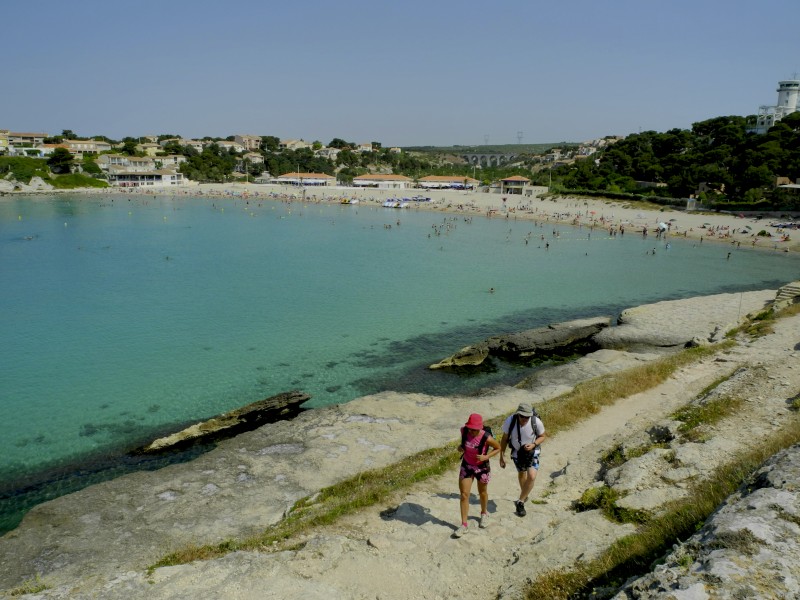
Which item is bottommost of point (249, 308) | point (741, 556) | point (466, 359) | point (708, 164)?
point (466, 359)

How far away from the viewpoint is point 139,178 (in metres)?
132

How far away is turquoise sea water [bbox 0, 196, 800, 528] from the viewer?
17.0 m

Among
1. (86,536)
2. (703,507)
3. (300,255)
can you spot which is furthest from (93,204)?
(703,507)

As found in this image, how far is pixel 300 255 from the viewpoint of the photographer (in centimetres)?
4956

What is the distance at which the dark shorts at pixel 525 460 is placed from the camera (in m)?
7.98

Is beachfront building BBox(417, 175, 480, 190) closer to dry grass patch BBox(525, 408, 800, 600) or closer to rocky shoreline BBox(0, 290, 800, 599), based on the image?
rocky shoreline BBox(0, 290, 800, 599)

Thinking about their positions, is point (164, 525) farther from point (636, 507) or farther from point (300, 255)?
point (300, 255)

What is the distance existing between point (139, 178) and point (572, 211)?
105m

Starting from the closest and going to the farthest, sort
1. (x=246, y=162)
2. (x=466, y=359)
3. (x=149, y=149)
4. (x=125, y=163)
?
(x=466, y=359)
(x=125, y=163)
(x=246, y=162)
(x=149, y=149)

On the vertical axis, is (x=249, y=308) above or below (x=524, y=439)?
below

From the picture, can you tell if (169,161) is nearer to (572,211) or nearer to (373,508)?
(572,211)

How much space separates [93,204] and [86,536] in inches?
4135

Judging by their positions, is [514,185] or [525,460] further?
[514,185]

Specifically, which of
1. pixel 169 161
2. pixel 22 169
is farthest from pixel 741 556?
pixel 169 161
